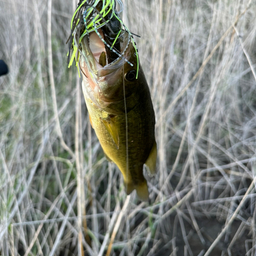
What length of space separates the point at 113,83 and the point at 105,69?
38mm

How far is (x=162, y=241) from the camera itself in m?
1.65

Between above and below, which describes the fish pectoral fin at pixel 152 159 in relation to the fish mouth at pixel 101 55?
below

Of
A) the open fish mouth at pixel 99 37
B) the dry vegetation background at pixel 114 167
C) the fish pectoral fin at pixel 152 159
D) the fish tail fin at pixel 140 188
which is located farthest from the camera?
the dry vegetation background at pixel 114 167

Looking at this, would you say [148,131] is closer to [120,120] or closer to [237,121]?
[120,120]

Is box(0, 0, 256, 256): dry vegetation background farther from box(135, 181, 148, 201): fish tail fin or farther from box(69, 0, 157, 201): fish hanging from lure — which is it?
box(69, 0, 157, 201): fish hanging from lure

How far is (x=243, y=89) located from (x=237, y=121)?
30 cm

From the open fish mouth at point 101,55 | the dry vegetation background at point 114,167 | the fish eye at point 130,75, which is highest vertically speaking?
the open fish mouth at point 101,55

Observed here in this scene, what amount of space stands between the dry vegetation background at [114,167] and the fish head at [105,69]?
2.46 ft

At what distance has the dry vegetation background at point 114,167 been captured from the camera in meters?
1.45

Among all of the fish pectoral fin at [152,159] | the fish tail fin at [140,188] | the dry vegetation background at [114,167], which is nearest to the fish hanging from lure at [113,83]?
the fish pectoral fin at [152,159]

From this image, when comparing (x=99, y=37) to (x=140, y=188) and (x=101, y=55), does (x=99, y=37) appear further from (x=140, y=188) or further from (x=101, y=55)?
(x=140, y=188)

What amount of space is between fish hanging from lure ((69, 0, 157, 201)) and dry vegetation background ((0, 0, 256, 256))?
25.1 inches

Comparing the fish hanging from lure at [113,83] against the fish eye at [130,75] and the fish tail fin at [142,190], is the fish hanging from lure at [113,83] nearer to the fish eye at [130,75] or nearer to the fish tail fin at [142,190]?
the fish eye at [130,75]

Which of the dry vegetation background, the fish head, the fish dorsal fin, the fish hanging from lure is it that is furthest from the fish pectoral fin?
the dry vegetation background
